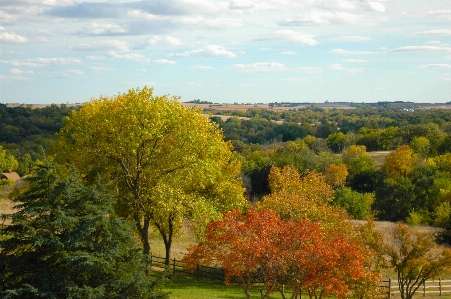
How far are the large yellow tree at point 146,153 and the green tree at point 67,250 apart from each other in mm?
8668

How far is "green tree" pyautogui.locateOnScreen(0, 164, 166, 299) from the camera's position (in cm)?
1962

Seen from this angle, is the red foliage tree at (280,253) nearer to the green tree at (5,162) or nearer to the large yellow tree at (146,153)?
the large yellow tree at (146,153)

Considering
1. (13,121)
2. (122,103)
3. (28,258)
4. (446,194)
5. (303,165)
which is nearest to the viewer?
(28,258)

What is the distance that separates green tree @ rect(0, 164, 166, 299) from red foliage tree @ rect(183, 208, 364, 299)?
3415 mm

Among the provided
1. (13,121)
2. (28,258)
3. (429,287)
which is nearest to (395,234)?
(429,287)

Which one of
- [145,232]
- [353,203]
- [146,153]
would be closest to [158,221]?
[145,232]

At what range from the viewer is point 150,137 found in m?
30.2

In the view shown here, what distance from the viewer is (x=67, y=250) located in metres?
20.1

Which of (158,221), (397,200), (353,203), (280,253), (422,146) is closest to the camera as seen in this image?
(280,253)

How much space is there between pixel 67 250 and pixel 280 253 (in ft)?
27.2

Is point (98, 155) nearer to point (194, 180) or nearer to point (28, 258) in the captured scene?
point (194, 180)

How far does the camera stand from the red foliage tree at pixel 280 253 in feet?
74.1

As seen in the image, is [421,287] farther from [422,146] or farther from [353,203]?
[422,146]

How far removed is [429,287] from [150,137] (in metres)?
21.5
